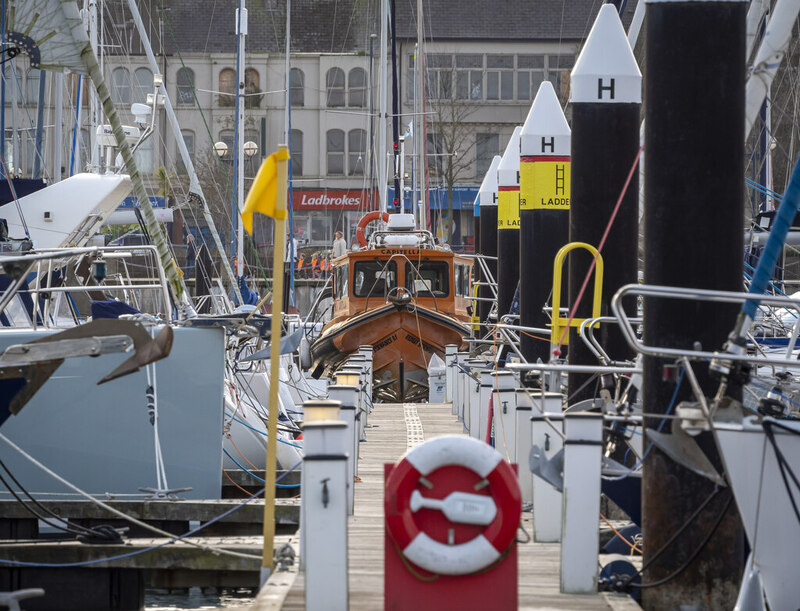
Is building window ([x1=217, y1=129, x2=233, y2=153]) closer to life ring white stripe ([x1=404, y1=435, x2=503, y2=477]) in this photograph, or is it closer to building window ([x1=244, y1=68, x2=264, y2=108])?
building window ([x1=244, y1=68, x2=264, y2=108])

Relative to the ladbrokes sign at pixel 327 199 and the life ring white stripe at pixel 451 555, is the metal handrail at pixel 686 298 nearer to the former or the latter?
the life ring white stripe at pixel 451 555

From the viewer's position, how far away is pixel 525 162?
12.7m

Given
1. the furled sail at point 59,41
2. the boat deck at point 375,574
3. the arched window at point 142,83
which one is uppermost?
the arched window at point 142,83

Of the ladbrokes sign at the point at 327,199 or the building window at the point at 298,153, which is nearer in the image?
the ladbrokes sign at the point at 327,199

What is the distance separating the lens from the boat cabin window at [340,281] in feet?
74.8

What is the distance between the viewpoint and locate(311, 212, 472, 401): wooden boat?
21.0 m

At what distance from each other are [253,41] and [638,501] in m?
46.1

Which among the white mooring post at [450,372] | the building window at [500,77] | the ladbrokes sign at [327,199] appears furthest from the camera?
the building window at [500,77]

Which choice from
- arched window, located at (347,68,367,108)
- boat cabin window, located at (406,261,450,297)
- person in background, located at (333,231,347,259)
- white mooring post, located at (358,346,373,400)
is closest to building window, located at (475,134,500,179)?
arched window, located at (347,68,367,108)

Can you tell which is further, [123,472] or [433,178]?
[433,178]

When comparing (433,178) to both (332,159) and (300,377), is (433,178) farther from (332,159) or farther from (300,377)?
(300,377)

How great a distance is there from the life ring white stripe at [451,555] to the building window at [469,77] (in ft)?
150

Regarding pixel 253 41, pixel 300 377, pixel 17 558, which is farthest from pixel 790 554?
pixel 253 41

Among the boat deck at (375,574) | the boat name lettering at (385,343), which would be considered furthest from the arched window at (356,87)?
the boat deck at (375,574)
